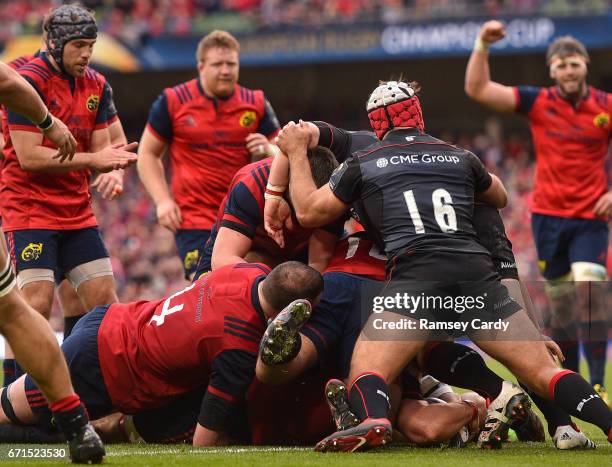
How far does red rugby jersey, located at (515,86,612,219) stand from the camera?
29.1 feet

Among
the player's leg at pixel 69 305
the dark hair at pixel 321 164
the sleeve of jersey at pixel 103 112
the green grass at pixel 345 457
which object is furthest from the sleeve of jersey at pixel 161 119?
the green grass at pixel 345 457

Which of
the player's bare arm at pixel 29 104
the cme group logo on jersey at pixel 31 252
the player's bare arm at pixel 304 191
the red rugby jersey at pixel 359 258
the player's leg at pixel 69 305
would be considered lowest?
the player's leg at pixel 69 305

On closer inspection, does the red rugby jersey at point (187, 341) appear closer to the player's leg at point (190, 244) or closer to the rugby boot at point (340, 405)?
the rugby boot at point (340, 405)

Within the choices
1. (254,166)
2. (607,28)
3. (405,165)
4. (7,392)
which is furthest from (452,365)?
(607,28)

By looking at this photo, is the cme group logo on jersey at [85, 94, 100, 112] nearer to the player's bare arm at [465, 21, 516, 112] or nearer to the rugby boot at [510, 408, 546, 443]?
the player's bare arm at [465, 21, 516, 112]

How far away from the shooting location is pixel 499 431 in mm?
5203

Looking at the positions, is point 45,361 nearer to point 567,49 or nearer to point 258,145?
point 258,145

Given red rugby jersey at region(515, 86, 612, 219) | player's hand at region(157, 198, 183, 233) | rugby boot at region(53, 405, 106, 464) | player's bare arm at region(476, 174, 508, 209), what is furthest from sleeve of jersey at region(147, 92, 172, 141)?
rugby boot at region(53, 405, 106, 464)

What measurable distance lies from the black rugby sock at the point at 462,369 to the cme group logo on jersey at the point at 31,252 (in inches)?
102

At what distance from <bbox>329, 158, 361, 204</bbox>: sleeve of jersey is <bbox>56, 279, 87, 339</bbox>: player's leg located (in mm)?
2704

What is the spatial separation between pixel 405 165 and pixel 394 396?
1160 millimetres

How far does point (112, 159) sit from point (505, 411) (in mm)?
2741

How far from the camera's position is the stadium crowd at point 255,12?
21.3 m

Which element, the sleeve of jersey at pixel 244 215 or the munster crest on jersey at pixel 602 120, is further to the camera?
the munster crest on jersey at pixel 602 120
